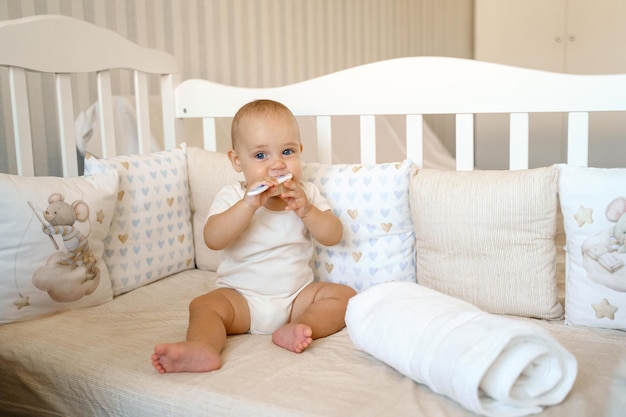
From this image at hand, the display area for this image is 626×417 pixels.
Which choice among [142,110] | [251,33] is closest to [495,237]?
[142,110]

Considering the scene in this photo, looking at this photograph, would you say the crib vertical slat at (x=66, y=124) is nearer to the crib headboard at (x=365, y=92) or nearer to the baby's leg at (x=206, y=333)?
the crib headboard at (x=365, y=92)

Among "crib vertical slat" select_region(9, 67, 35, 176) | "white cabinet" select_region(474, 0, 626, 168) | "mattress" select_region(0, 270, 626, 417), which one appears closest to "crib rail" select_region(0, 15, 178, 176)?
"crib vertical slat" select_region(9, 67, 35, 176)

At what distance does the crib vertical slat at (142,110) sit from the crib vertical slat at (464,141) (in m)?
0.77

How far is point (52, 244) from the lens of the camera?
3.97ft

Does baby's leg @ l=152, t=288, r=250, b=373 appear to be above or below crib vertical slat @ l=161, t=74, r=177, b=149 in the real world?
below

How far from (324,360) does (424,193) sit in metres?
0.40

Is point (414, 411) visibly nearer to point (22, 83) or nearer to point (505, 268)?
point (505, 268)

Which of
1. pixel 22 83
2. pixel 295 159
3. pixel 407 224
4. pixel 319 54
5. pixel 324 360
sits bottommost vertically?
pixel 324 360

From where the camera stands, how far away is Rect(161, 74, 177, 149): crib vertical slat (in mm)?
1710

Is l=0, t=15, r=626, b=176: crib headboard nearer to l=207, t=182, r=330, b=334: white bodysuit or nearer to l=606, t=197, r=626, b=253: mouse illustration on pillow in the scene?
l=606, t=197, r=626, b=253: mouse illustration on pillow

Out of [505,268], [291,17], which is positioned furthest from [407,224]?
[291,17]

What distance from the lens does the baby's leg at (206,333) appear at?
97 centimetres

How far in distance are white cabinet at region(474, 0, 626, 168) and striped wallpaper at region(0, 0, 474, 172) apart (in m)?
0.40

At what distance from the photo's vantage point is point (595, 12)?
271 centimetres
